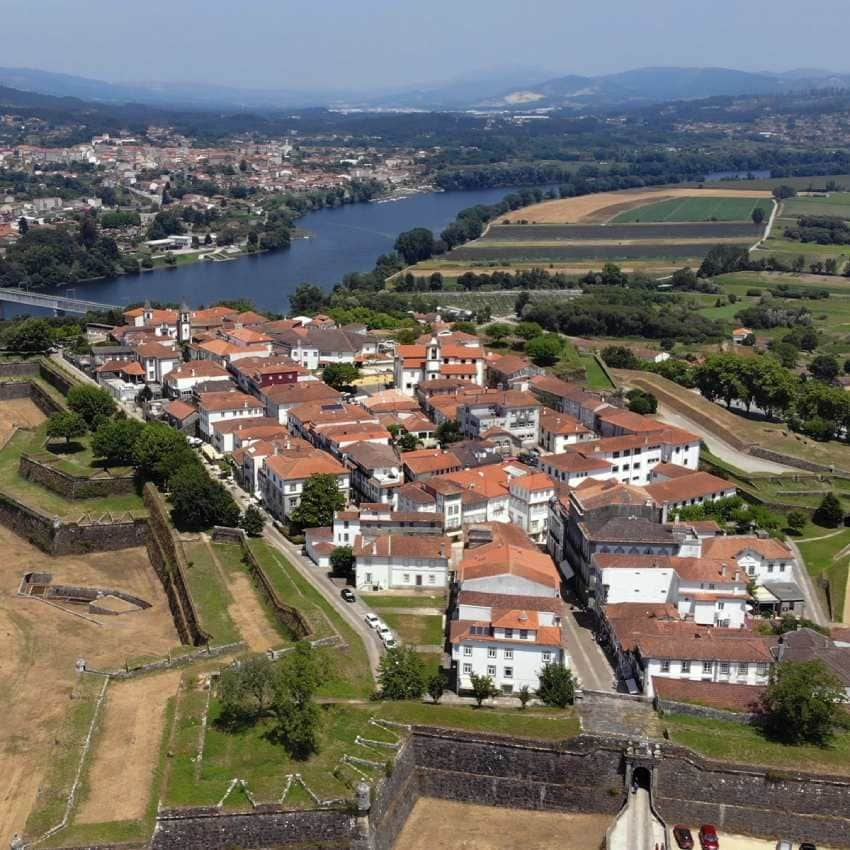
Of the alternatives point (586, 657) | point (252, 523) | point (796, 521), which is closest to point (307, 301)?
point (252, 523)

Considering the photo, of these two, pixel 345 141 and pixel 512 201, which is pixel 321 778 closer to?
pixel 512 201

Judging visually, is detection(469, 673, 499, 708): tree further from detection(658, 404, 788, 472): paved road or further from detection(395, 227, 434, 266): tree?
detection(395, 227, 434, 266): tree

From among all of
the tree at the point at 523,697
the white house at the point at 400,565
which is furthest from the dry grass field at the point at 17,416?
the tree at the point at 523,697

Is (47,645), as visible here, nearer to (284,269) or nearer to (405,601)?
(405,601)

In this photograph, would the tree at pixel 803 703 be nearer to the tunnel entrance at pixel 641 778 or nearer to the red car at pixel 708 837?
the red car at pixel 708 837

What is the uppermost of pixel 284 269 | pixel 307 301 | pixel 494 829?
pixel 307 301

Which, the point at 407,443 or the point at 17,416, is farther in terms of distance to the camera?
the point at 17,416
